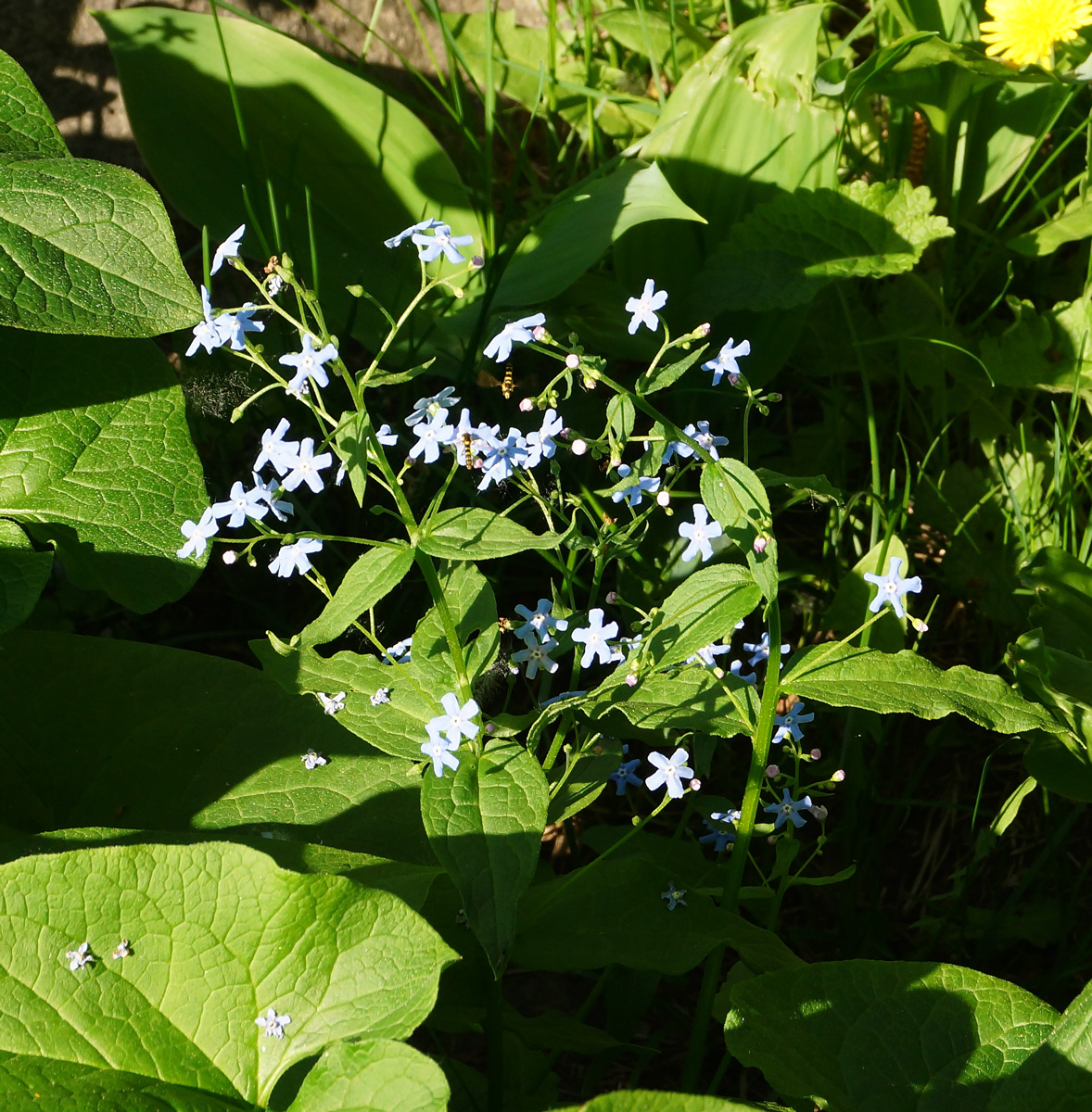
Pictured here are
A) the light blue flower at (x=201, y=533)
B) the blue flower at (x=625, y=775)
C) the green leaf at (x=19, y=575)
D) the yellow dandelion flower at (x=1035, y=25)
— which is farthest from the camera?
the yellow dandelion flower at (x=1035, y=25)

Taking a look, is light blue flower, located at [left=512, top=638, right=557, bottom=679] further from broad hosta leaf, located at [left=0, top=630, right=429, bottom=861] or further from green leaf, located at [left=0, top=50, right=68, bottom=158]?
green leaf, located at [left=0, top=50, right=68, bottom=158]

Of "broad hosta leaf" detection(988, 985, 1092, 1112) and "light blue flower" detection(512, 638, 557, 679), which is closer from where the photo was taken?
"broad hosta leaf" detection(988, 985, 1092, 1112)

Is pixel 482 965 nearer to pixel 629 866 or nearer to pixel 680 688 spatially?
pixel 629 866

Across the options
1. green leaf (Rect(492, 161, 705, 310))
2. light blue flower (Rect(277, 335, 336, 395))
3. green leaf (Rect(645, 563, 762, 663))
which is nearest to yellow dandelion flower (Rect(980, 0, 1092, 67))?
green leaf (Rect(492, 161, 705, 310))

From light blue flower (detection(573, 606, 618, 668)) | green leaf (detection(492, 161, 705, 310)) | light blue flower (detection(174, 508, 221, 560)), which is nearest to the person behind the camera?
light blue flower (detection(174, 508, 221, 560))

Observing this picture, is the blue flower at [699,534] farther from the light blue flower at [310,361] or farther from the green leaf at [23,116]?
the green leaf at [23,116]

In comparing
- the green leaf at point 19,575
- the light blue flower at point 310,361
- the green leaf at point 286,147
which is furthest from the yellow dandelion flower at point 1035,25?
the green leaf at point 19,575
